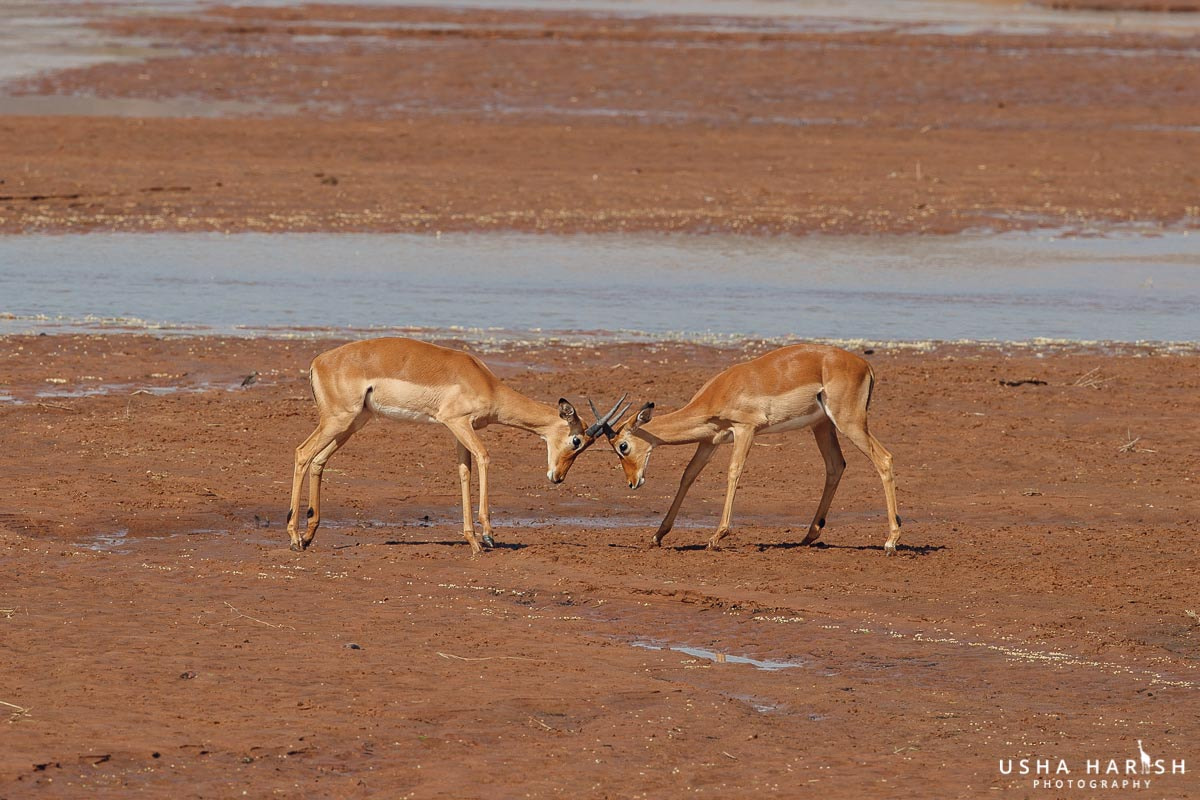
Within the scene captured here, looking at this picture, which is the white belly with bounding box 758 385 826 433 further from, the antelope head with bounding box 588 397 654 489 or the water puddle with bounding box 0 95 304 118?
the water puddle with bounding box 0 95 304 118

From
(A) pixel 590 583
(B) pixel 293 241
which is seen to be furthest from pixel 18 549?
(B) pixel 293 241

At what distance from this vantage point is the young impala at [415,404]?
11.2 m

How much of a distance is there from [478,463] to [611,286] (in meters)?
9.56

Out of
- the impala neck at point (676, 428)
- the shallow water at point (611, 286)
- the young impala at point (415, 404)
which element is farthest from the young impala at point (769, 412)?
the shallow water at point (611, 286)

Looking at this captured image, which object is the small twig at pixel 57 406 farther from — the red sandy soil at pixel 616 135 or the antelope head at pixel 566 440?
the red sandy soil at pixel 616 135

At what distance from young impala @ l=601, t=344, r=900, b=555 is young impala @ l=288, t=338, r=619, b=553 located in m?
0.38

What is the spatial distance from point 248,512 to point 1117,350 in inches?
370

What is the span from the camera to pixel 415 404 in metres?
11.3

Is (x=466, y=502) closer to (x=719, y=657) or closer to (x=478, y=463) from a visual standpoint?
(x=478, y=463)

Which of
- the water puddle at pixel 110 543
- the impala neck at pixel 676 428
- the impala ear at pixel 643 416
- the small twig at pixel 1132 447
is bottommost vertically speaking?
the water puddle at pixel 110 543

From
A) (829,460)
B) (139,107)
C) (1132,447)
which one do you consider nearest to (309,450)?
(829,460)

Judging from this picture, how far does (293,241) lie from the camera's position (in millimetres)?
22812

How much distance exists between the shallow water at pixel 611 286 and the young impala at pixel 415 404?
601 cm

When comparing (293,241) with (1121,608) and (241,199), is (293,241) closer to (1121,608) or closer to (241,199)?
(241,199)
